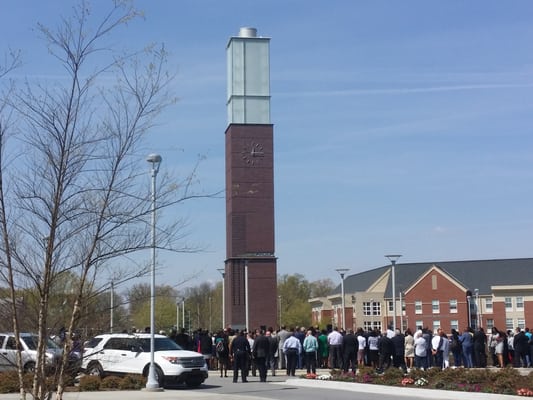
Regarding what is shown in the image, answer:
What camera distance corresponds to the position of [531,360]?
2952 centimetres

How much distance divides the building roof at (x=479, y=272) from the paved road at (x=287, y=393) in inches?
2995

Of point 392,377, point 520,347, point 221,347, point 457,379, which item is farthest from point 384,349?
point 457,379

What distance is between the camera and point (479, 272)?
A: 3962 inches

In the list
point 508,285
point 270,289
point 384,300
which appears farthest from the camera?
point 384,300

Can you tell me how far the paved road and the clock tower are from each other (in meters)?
44.9

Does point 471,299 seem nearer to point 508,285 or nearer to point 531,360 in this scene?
point 508,285

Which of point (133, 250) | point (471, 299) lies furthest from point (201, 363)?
point (471, 299)

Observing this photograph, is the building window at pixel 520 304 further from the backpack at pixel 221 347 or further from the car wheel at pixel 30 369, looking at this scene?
A: the car wheel at pixel 30 369

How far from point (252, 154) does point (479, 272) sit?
140 feet

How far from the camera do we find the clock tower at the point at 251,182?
2753 inches

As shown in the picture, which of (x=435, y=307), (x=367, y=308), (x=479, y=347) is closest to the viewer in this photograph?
(x=479, y=347)

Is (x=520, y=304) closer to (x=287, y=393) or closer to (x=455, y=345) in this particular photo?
(x=455, y=345)

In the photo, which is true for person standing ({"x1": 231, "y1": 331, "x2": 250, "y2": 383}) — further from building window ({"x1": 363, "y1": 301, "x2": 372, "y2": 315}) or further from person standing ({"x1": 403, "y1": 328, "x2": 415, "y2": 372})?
building window ({"x1": 363, "y1": 301, "x2": 372, "y2": 315})

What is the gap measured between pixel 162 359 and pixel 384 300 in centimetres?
8454
